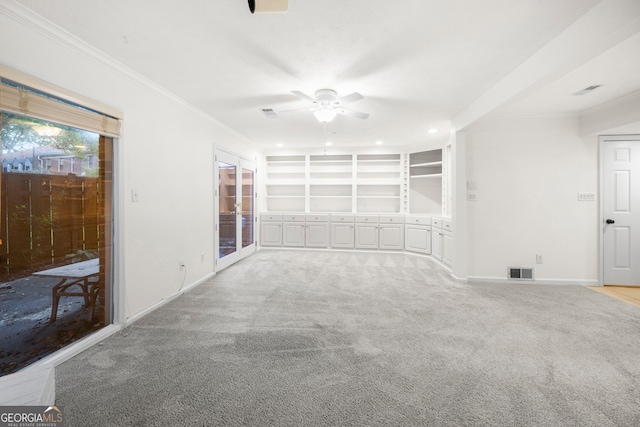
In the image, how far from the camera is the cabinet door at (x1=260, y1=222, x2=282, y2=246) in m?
6.70

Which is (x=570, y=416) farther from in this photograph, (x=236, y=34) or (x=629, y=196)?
(x=629, y=196)

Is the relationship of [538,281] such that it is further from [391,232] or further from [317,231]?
[317,231]

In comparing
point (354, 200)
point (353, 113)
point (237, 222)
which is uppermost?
point (353, 113)

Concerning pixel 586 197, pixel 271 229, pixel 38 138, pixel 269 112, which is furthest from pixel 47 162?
pixel 586 197

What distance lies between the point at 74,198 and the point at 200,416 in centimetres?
203

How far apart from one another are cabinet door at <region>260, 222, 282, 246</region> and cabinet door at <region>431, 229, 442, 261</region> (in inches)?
138

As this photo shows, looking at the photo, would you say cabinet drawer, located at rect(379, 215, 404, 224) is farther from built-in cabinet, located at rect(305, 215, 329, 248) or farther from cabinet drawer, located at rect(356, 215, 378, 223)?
built-in cabinet, located at rect(305, 215, 329, 248)

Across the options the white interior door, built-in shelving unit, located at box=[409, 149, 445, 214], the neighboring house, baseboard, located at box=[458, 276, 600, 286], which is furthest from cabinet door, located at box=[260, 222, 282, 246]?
the white interior door

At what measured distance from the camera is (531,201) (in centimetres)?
405

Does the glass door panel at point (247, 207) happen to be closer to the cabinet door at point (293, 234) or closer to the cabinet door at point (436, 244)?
the cabinet door at point (293, 234)

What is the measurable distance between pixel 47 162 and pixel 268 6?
2.00 m

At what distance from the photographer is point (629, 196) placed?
3875 millimetres

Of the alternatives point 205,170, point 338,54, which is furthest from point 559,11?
point 205,170

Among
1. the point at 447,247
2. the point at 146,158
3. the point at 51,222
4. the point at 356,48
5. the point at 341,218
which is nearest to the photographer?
the point at 51,222
